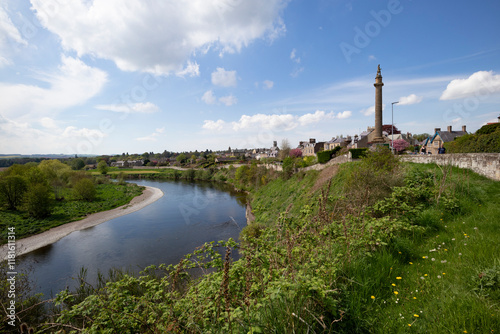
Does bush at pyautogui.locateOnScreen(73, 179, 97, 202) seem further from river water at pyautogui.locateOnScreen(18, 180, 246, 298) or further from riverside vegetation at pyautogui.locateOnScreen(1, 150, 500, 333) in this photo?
riverside vegetation at pyautogui.locateOnScreen(1, 150, 500, 333)

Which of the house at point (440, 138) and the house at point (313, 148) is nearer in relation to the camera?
the house at point (440, 138)

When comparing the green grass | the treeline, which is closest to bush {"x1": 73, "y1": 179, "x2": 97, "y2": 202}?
the green grass

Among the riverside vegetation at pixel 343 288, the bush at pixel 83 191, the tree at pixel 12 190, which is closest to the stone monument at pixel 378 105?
the riverside vegetation at pixel 343 288

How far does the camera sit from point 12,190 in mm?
32000

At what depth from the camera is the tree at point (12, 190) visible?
31.4 metres

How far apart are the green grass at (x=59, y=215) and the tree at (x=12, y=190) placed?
Answer: 1.56 m

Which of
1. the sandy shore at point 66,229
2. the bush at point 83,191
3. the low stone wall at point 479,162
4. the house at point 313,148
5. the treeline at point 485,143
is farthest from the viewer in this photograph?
the house at point 313,148

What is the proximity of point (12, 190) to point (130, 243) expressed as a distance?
25101mm

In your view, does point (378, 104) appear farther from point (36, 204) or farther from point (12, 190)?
point (12, 190)

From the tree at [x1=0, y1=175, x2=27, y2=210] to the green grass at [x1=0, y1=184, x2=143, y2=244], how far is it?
5.12ft

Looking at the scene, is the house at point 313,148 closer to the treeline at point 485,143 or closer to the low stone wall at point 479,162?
the treeline at point 485,143

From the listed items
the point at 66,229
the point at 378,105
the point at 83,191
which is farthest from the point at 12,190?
the point at 378,105

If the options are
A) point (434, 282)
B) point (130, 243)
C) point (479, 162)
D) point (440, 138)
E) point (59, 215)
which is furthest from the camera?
point (440, 138)

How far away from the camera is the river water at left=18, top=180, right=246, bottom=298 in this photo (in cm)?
1745
